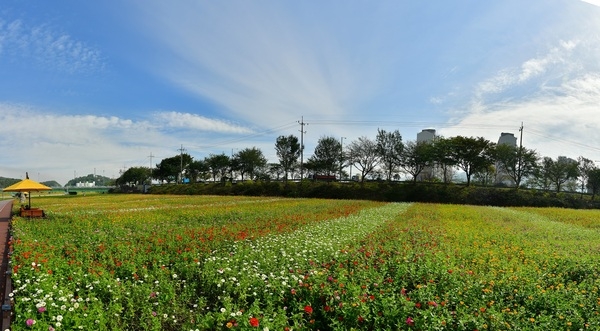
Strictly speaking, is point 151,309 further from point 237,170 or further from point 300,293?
point 237,170

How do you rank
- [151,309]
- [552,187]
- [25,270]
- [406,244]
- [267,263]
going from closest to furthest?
[151,309] < [25,270] < [267,263] < [406,244] < [552,187]

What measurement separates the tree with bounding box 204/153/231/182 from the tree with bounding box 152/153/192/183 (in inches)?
339

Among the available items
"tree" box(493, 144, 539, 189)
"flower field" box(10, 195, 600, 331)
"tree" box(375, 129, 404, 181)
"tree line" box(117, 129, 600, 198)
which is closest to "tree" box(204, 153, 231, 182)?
"tree line" box(117, 129, 600, 198)

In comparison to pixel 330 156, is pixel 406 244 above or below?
below

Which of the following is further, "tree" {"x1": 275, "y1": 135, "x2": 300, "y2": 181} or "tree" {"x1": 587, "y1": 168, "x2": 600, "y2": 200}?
"tree" {"x1": 275, "y1": 135, "x2": 300, "y2": 181}

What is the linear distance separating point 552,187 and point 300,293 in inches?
2649

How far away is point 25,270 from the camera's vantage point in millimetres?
6367

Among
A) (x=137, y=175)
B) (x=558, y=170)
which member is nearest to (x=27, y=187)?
(x=558, y=170)

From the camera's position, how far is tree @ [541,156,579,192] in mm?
53112

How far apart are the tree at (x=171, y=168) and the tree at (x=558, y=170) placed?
3116 inches

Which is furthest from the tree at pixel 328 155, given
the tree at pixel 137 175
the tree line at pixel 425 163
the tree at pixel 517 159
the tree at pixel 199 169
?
the tree at pixel 137 175

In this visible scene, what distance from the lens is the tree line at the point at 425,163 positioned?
4997 centimetres

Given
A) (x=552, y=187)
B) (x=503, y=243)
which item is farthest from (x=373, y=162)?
(x=503, y=243)

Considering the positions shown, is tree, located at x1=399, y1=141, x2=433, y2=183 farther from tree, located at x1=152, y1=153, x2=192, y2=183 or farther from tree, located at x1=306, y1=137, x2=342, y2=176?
tree, located at x1=152, y1=153, x2=192, y2=183
